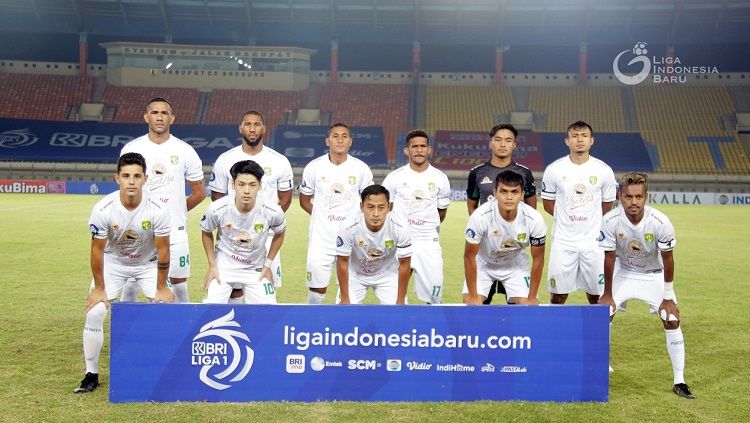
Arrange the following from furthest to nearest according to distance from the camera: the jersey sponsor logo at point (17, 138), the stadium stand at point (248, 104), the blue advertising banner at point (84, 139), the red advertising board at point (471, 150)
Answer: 1. the stadium stand at point (248, 104)
2. the red advertising board at point (471, 150)
3. the jersey sponsor logo at point (17, 138)
4. the blue advertising banner at point (84, 139)

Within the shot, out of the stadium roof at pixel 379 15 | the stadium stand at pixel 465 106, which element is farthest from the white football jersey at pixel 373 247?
the stadium stand at pixel 465 106

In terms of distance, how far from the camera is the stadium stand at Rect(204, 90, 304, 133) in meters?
46.3

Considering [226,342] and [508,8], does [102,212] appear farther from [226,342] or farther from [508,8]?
[508,8]

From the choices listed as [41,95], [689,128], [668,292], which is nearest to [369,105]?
[689,128]

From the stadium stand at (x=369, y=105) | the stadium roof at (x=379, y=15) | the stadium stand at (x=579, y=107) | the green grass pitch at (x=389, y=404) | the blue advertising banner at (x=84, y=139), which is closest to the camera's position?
the green grass pitch at (x=389, y=404)

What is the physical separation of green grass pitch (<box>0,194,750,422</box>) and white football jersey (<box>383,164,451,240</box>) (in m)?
2.35

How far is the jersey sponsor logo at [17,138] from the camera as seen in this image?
137 feet

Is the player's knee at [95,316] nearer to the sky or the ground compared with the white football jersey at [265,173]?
nearer to the ground

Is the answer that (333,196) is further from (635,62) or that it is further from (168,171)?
(635,62)

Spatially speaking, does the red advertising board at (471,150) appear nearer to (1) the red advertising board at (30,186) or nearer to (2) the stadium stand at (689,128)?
(2) the stadium stand at (689,128)

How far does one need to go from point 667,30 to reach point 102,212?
4436 centimetres

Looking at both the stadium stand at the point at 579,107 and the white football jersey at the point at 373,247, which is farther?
the stadium stand at the point at 579,107

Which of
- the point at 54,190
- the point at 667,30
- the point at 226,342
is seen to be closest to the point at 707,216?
the point at 667,30

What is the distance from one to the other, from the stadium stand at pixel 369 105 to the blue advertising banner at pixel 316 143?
0.93 metres
